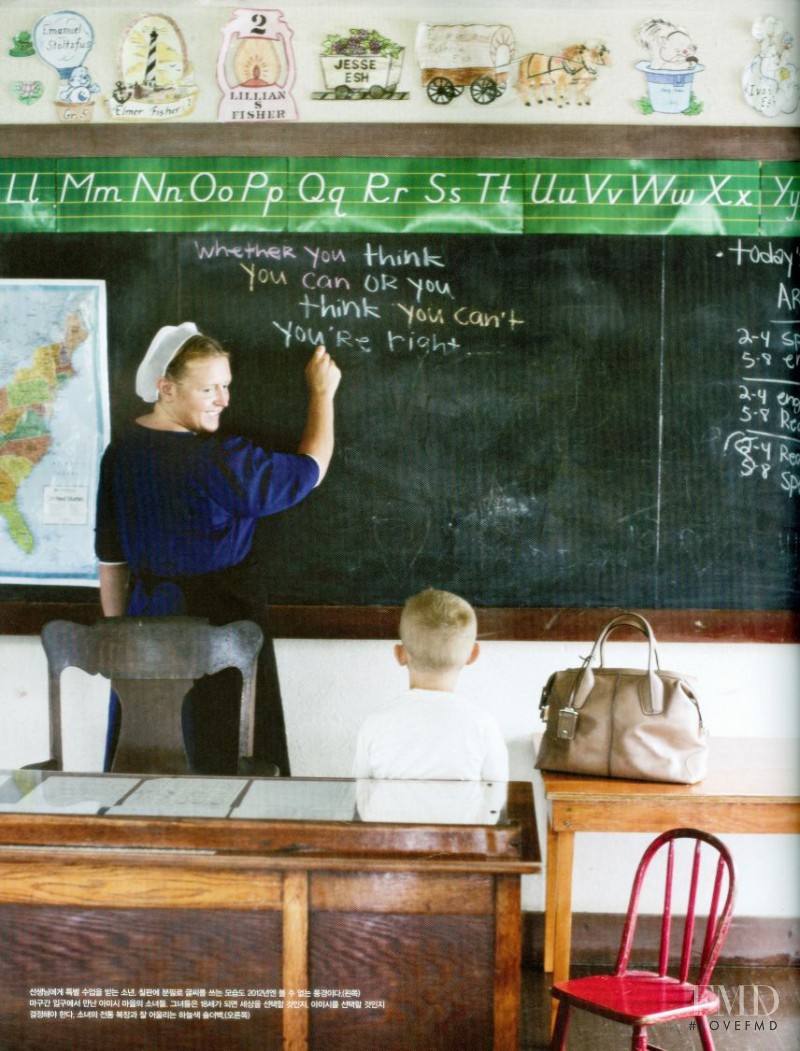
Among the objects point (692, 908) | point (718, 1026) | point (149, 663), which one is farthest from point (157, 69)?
point (718, 1026)

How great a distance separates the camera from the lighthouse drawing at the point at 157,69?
3189 millimetres

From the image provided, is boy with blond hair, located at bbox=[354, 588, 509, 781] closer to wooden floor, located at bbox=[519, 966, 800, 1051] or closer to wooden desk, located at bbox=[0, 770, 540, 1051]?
wooden desk, located at bbox=[0, 770, 540, 1051]

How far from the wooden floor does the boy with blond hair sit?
0.93 m

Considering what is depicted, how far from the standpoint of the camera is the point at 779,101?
3.15m

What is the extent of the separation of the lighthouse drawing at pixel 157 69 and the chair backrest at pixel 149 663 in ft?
5.15

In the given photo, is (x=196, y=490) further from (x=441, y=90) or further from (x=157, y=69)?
(x=441, y=90)

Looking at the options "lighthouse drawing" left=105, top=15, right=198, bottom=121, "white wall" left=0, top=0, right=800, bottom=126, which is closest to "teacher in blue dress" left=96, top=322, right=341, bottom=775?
"lighthouse drawing" left=105, top=15, right=198, bottom=121

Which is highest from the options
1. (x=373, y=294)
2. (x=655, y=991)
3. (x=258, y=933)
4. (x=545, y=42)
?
(x=545, y=42)

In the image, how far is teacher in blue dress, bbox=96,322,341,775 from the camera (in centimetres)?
324

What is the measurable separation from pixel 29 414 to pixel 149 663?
96 centimetres

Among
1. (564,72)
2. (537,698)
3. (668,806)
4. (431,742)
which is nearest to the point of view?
(431,742)

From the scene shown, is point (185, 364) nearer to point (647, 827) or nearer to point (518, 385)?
point (518, 385)

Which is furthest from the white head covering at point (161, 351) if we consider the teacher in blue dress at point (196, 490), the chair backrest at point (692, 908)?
the chair backrest at point (692, 908)

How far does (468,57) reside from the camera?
3148 mm
